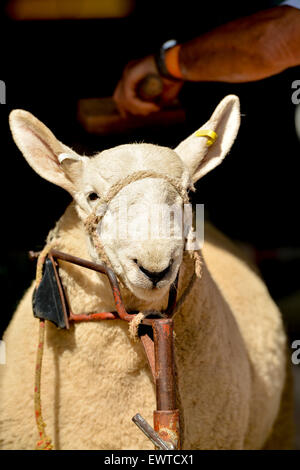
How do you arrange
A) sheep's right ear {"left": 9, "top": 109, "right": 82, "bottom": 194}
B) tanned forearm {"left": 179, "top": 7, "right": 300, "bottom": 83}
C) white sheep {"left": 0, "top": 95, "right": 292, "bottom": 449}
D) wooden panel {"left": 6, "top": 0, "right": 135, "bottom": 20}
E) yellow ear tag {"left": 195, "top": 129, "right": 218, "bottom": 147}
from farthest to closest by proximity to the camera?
wooden panel {"left": 6, "top": 0, "right": 135, "bottom": 20} → tanned forearm {"left": 179, "top": 7, "right": 300, "bottom": 83} → yellow ear tag {"left": 195, "top": 129, "right": 218, "bottom": 147} → sheep's right ear {"left": 9, "top": 109, "right": 82, "bottom": 194} → white sheep {"left": 0, "top": 95, "right": 292, "bottom": 449}

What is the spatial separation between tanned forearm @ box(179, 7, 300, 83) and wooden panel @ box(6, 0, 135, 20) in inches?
34.5

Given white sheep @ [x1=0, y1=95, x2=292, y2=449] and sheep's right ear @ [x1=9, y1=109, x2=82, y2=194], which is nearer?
white sheep @ [x1=0, y1=95, x2=292, y2=449]

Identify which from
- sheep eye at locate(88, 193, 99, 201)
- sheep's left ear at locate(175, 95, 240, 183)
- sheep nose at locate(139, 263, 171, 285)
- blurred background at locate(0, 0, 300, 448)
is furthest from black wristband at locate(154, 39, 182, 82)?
sheep nose at locate(139, 263, 171, 285)

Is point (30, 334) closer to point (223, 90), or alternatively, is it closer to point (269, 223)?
point (223, 90)

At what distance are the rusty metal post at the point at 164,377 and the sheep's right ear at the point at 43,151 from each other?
0.78m

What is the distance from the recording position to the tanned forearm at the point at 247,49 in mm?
2797

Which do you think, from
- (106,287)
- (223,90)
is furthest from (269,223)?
(106,287)

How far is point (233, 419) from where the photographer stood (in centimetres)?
253

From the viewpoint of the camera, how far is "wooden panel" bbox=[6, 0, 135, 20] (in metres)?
3.61

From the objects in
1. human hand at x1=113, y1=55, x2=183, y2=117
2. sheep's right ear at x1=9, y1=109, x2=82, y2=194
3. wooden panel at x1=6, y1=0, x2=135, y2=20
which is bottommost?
sheep's right ear at x1=9, y1=109, x2=82, y2=194

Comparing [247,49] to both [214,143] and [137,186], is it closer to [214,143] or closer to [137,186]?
[214,143]

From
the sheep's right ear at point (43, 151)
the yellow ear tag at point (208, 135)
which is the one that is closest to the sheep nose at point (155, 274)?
the sheep's right ear at point (43, 151)

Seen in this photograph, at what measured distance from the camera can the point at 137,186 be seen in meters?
1.96

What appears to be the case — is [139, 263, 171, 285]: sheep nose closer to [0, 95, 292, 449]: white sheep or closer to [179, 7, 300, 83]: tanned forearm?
[0, 95, 292, 449]: white sheep
